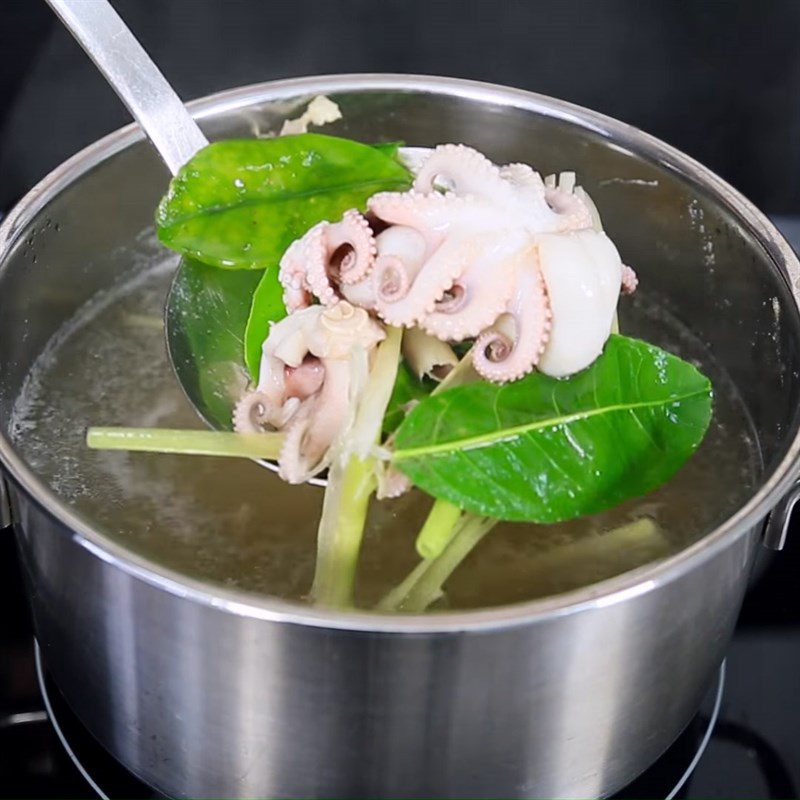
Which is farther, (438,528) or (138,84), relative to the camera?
(138,84)

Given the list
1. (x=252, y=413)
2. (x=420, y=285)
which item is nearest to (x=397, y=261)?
(x=420, y=285)

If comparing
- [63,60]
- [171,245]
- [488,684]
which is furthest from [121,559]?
[63,60]

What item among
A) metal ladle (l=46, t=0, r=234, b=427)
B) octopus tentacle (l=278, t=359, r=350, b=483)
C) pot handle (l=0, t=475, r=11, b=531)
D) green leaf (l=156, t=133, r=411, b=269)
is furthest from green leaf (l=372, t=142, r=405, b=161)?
pot handle (l=0, t=475, r=11, b=531)

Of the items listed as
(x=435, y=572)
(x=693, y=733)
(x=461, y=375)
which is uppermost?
(x=461, y=375)

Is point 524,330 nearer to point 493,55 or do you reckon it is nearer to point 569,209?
point 569,209

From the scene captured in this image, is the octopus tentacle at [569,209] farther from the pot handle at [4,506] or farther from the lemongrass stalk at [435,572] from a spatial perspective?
the pot handle at [4,506]

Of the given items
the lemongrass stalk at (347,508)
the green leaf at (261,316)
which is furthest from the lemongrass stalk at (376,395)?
the green leaf at (261,316)
